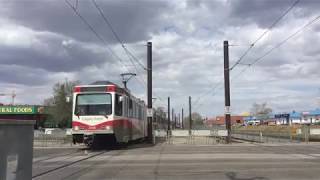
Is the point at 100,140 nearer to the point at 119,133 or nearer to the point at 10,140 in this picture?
the point at 119,133

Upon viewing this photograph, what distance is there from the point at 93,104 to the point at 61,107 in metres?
66.6

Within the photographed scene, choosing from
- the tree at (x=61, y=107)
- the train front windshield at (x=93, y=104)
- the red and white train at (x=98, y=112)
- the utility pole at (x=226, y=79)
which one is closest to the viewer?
the red and white train at (x=98, y=112)

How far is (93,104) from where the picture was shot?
30.8 m

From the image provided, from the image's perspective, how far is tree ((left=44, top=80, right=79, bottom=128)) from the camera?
95.3 metres

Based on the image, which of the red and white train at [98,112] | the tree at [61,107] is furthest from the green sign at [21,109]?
the red and white train at [98,112]

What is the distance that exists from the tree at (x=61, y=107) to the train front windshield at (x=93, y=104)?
209ft

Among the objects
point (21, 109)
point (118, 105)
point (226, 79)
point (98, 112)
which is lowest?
point (98, 112)

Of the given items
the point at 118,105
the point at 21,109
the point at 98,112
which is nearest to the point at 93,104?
the point at 98,112

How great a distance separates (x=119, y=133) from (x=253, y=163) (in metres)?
12.8

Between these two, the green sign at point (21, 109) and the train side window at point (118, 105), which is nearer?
the train side window at point (118, 105)

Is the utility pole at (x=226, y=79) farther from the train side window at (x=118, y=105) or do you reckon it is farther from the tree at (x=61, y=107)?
the tree at (x=61, y=107)

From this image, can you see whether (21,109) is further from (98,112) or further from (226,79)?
(98,112)

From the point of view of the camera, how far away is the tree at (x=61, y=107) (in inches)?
3752

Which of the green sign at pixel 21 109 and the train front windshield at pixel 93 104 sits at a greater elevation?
the green sign at pixel 21 109
